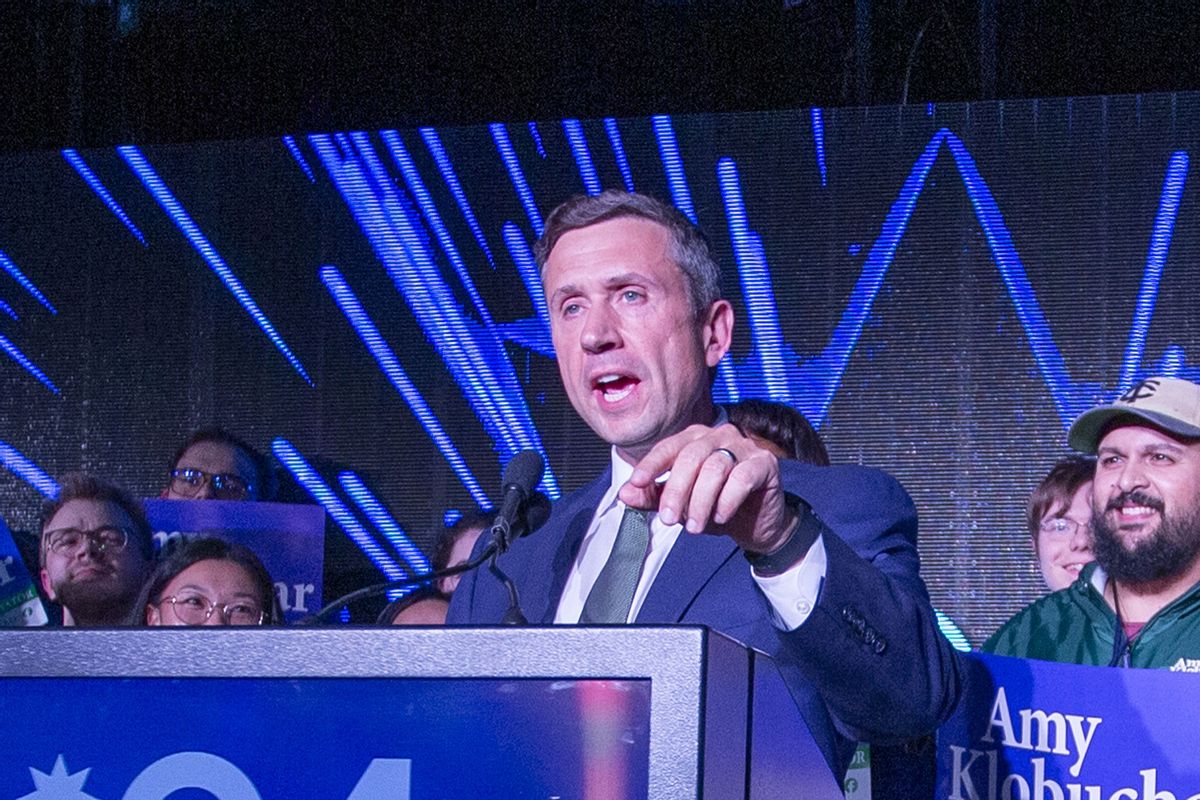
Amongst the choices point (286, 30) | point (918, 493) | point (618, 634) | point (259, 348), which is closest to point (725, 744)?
point (618, 634)

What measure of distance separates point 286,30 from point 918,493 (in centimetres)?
238

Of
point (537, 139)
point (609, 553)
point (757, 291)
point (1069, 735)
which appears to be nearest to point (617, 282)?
point (609, 553)

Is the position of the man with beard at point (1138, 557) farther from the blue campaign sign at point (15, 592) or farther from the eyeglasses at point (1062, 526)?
the blue campaign sign at point (15, 592)

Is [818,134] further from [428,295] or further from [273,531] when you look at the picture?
[273,531]

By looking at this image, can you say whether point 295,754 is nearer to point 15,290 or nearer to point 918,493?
point 918,493

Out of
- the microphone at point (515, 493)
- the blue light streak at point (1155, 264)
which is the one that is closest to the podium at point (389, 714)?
the microphone at point (515, 493)

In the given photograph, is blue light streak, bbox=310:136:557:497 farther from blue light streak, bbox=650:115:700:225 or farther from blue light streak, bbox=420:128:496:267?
blue light streak, bbox=650:115:700:225

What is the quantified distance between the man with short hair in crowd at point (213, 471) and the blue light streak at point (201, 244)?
57 cm

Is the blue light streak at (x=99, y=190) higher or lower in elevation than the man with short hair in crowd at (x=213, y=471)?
higher

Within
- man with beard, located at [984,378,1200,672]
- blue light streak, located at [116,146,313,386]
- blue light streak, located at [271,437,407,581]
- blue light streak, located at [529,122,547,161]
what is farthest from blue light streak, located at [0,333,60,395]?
man with beard, located at [984,378,1200,672]

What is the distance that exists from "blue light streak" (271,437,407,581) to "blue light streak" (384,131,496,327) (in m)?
0.69

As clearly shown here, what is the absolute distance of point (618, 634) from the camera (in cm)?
68

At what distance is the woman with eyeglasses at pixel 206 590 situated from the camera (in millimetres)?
2623

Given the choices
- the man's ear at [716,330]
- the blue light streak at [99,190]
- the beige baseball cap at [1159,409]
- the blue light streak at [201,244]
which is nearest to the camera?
the man's ear at [716,330]
